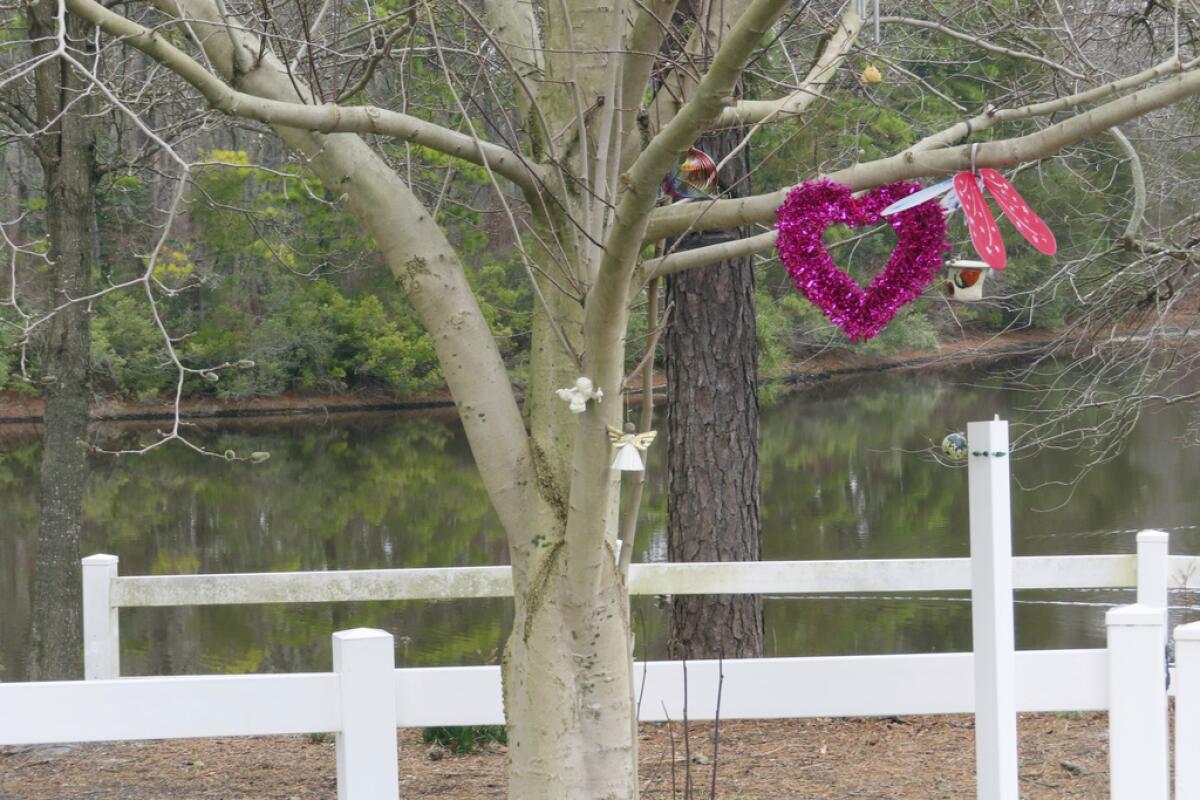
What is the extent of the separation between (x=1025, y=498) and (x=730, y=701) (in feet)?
45.7

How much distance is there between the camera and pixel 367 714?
3.50 m

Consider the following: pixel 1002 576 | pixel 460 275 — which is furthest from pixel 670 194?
pixel 1002 576

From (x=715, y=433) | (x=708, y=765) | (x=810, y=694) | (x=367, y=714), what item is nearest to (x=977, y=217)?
(x=810, y=694)

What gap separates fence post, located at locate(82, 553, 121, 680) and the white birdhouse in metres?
3.89

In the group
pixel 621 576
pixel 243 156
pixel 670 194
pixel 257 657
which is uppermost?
pixel 243 156

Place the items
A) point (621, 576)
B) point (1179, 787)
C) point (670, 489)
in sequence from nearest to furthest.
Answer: point (1179, 787), point (621, 576), point (670, 489)

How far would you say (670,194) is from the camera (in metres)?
4.08

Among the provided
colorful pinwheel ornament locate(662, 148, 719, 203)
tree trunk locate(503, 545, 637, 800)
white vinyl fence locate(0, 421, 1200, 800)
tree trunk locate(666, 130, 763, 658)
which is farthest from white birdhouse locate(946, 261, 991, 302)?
tree trunk locate(666, 130, 763, 658)

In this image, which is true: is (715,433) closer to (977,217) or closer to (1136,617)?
(977,217)

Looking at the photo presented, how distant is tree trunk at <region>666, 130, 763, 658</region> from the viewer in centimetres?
679

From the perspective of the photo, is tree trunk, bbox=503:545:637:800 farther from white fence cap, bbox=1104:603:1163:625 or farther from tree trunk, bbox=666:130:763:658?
tree trunk, bbox=666:130:763:658

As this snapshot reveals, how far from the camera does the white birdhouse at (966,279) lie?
3.68 m

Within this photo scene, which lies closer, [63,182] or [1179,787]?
[1179,787]

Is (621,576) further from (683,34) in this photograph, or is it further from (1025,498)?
(1025,498)
